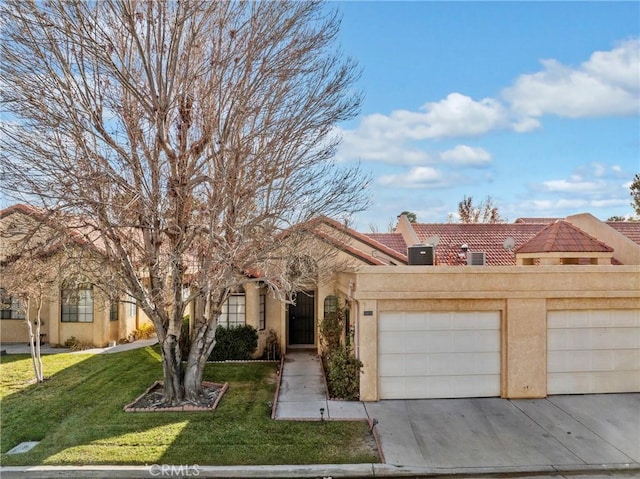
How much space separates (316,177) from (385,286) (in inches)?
144

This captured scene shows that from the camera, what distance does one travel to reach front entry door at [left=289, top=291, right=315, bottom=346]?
61.7 ft

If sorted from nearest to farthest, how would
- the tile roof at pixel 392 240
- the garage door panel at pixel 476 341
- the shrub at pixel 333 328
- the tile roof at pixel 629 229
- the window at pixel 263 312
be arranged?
the garage door panel at pixel 476 341
the shrub at pixel 333 328
the window at pixel 263 312
the tile roof at pixel 629 229
the tile roof at pixel 392 240

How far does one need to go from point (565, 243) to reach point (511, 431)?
11078mm

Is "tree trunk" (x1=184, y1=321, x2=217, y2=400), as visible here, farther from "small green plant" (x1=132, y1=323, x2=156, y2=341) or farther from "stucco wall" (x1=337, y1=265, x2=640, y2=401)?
"small green plant" (x1=132, y1=323, x2=156, y2=341)

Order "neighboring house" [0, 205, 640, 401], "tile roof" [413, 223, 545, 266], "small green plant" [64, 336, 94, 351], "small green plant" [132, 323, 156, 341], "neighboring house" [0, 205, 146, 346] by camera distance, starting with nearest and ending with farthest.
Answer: "neighboring house" [0, 205, 640, 401] → "small green plant" [64, 336, 94, 351] → "neighboring house" [0, 205, 146, 346] → "small green plant" [132, 323, 156, 341] → "tile roof" [413, 223, 545, 266]

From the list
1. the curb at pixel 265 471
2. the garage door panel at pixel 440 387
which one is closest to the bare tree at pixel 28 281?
the curb at pixel 265 471

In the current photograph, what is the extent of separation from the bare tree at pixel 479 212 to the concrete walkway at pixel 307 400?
34.9m

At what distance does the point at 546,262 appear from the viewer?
17906 mm

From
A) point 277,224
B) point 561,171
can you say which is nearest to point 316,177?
point 277,224

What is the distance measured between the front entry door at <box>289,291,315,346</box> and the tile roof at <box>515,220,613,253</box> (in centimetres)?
1025

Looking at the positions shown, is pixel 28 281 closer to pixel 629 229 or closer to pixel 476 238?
pixel 476 238

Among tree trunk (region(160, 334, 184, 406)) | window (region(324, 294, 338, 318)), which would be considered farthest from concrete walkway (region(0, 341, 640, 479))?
window (region(324, 294, 338, 318))

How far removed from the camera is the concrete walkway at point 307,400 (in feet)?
34.3

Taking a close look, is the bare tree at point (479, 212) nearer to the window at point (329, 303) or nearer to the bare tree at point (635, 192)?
the bare tree at point (635, 192)
